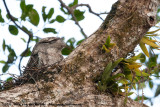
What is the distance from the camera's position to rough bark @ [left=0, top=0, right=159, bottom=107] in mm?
2053

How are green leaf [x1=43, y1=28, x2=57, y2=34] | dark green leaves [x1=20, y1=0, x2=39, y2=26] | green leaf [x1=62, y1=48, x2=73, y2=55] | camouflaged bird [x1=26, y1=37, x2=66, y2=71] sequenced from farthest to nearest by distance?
green leaf [x1=62, y1=48, x2=73, y2=55] < camouflaged bird [x1=26, y1=37, x2=66, y2=71] < green leaf [x1=43, y1=28, x2=57, y2=34] < dark green leaves [x1=20, y1=0, x2=39, y2=26]

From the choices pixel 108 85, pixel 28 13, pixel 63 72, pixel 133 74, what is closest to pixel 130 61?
pixel 133 74

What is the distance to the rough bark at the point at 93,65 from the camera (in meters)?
2.05

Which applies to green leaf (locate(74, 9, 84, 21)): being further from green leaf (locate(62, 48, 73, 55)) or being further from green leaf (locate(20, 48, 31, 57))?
green leaf (locate(20, 48, 31, 57))

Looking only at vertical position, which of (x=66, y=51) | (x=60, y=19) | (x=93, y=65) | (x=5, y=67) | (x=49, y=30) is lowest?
(x=93, y=65)

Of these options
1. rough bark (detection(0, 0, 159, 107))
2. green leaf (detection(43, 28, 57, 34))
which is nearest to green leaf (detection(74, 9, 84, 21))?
green leaf (detection(43, 28, 57, 34))

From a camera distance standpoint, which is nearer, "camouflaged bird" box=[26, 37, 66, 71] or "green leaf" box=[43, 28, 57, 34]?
"green leaf" box=[43, 28, 57, 34]

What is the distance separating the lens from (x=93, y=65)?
244 cm

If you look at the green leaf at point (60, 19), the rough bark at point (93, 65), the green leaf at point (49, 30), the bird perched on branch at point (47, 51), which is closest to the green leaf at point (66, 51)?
the bird perched on branch at point (47, 51)

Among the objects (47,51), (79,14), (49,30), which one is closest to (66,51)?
(47,51)

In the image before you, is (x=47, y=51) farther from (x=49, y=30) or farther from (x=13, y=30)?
(x=13, y=30)

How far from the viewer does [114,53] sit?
2545mm

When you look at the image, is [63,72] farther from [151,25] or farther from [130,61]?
[151,25]

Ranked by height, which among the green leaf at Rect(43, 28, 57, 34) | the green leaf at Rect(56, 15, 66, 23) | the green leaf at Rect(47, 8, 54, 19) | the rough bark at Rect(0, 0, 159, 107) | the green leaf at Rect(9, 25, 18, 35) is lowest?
the rough bark at Rect(0, 0, 159, 107)
